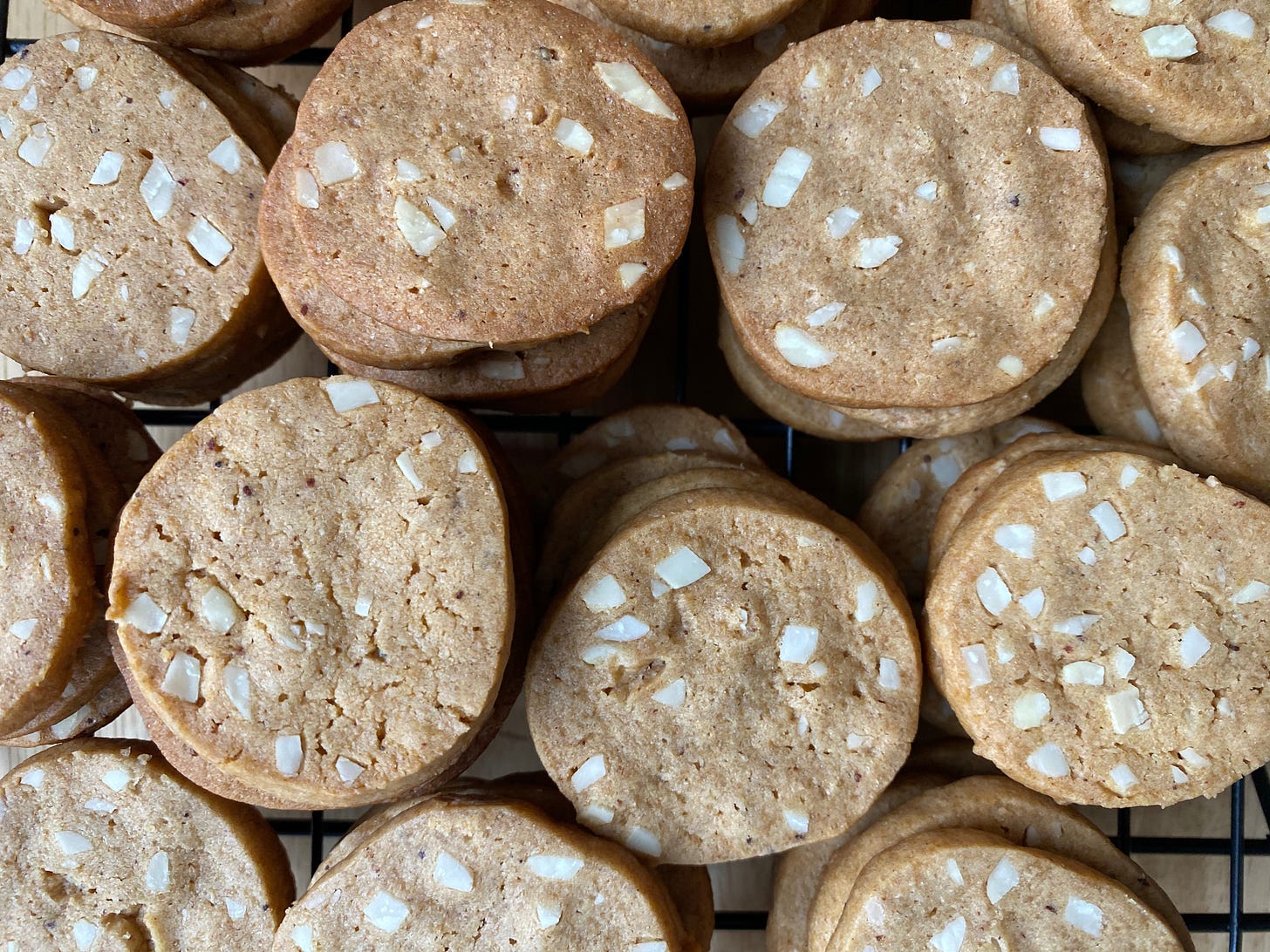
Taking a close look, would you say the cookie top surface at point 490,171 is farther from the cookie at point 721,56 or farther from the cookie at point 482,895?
the cookie at point 482,895

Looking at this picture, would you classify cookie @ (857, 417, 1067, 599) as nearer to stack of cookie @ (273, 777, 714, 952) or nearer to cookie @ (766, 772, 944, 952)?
cookie @ (766, 772, 944, 952)

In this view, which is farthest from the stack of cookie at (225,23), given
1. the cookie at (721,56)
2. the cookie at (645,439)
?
the cookie at (645,439)

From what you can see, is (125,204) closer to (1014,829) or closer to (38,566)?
(38,566)

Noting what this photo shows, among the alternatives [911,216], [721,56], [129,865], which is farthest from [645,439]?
[129,865]

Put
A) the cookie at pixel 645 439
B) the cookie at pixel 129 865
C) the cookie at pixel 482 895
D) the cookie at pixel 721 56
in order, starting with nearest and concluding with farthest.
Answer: the cookie at pixel 482 895 → the cookie at pixel 129 865 → the cookie at pixel 721 56 → the cookie at pixel 645 439

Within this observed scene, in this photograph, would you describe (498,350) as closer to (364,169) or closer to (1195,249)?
(364,169)

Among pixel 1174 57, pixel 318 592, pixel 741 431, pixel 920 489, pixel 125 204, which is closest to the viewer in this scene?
pixel 318 592
